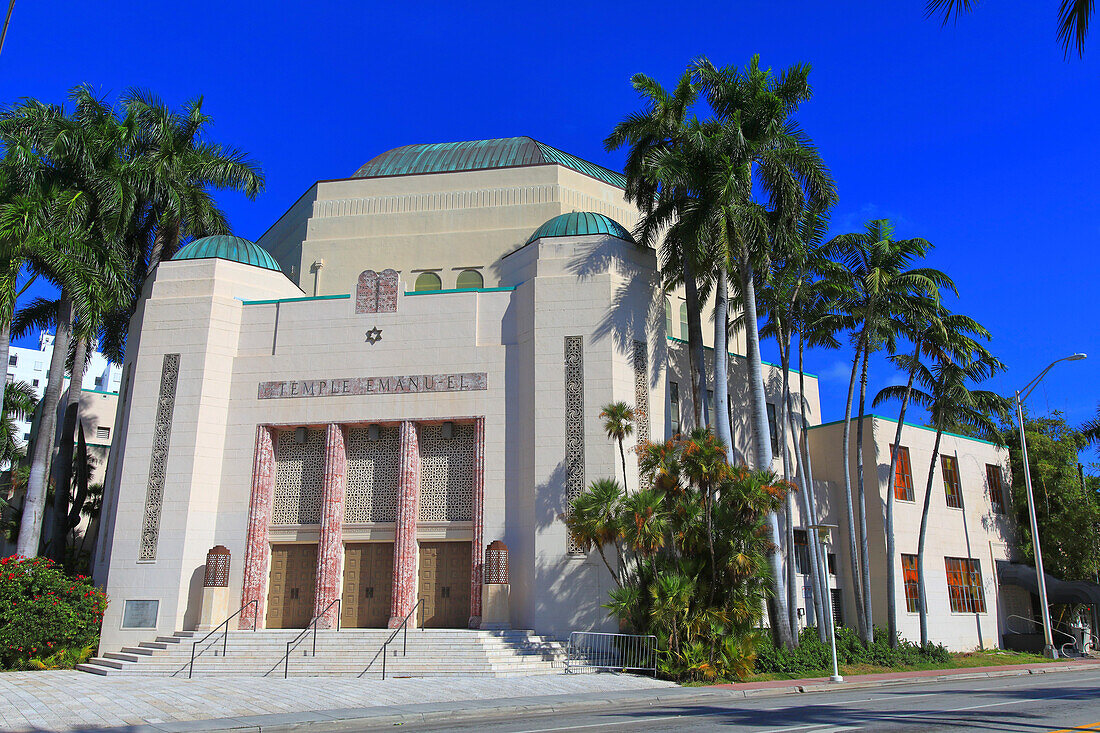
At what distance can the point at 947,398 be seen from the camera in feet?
94.6

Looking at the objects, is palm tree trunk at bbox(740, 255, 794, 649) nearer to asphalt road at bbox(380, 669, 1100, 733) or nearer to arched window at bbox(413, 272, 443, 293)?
asphalt road at bbox(380, 669, 1100, 733)

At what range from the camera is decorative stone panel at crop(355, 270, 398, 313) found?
1069 inches

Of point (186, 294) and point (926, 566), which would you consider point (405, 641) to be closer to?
point (186, 294)

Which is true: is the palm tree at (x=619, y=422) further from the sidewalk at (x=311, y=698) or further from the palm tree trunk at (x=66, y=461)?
the palm tree trunk at (x=66, y=461)

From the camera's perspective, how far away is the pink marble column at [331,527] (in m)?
24.7

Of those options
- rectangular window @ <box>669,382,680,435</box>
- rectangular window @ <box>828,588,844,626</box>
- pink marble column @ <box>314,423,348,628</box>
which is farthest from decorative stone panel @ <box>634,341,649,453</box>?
rectangular window @ <box>828,588,844,626</box>

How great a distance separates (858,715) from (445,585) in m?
14.9

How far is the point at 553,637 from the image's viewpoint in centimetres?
2277

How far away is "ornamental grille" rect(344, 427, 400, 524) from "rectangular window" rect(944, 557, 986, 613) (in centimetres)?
2095

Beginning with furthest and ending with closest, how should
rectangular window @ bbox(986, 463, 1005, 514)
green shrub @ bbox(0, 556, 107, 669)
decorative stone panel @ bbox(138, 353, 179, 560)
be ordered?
rectangular window @ bbox(986, 463, 1005, 514) → decorative stone panel @ bbox(138, 353, 179, 560) → green shrub @ bbox(0, 556, 107, 669)

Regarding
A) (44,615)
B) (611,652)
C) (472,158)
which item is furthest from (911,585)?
(44,615)

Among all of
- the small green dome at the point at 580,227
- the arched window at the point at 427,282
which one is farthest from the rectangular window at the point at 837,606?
the arched window at the point at 427,282

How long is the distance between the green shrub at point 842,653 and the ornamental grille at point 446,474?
9394 mm

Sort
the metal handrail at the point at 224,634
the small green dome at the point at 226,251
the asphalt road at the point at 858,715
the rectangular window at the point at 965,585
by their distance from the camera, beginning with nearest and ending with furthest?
the asphalt road at the point at 858,715 → the metal handrail at the point at 224,634 → the small green dome at the point at 226,251 → the rectangular window at the point at 965,585
